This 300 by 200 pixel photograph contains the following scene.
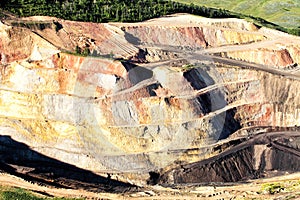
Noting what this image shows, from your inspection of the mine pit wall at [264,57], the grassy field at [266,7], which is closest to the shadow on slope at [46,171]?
the mine pit wall at [264,57]

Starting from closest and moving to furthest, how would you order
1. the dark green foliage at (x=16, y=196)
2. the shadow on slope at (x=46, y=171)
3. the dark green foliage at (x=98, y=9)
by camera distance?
the dark green foliage at (x=16, y=196) < the shadow on slope at (x=46, y=171) < the dark green foliage at (x=98, y=9)

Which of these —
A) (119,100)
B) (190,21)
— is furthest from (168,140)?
(190,21)

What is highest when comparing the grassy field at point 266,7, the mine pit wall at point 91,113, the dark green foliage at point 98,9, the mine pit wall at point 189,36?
the grassy field at point 266,7

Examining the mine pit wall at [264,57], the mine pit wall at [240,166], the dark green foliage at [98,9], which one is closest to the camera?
the mine pit wall at [240,166]

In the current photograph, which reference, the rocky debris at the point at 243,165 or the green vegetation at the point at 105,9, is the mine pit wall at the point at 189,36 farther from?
the rocky debris at the point at 243,165

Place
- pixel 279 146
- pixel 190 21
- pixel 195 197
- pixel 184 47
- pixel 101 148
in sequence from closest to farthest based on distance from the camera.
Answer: pixel 195 197 < pixel 101 148 < pixel 279 146 < pixel 184 47 < pixel 190 21

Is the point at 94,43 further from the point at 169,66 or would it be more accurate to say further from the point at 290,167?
the point at 290,167
